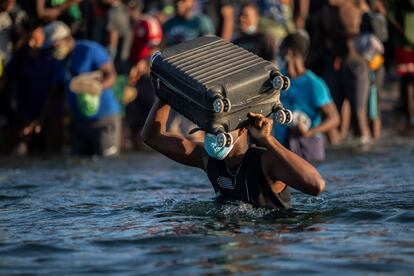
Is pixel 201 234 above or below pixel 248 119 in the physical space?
below

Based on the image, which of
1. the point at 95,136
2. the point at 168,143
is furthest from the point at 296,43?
the point at 168,143

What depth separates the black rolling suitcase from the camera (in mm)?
7367

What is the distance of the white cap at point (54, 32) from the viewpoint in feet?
49.1

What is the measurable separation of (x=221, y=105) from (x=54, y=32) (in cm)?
811

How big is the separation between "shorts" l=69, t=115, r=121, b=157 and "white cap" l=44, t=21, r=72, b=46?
158cm

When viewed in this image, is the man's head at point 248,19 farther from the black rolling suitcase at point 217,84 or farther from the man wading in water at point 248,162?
the black rolling suitcase at point 217,84

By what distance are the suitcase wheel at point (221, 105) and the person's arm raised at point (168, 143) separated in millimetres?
1106

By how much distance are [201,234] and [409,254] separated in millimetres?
1372

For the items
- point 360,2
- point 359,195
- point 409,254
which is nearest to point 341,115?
point 360,2

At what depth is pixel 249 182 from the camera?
26.2 ft

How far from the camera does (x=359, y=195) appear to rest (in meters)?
9.74

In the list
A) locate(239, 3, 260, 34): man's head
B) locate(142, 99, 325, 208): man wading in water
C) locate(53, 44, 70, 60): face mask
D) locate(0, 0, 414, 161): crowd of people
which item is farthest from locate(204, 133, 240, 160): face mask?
locate(53, 44, 70, 60): face mask

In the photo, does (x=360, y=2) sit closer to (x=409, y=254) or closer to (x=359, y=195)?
(x=359, y=195)

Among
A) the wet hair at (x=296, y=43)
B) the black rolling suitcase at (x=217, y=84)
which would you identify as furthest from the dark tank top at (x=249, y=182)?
the wet hair at (x=296, y=43)
